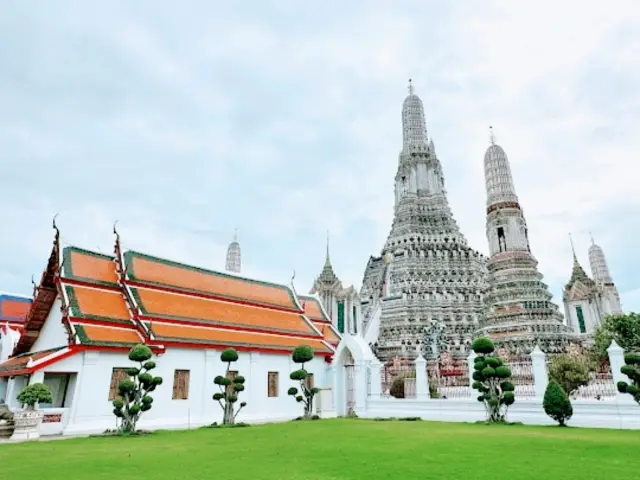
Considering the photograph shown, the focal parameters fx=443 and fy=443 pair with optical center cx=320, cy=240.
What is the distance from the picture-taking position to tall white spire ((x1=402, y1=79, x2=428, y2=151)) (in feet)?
175

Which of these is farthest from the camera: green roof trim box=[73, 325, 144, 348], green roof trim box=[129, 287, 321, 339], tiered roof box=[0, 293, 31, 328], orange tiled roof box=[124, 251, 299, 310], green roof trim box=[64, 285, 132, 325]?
tiered roof box=[0, 293, 31, 328]

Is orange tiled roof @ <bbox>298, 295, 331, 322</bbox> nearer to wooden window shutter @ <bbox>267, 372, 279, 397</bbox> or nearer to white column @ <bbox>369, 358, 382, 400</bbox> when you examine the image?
wooden window shutter @ <bbox>267, 372, 279, 397</bbox>

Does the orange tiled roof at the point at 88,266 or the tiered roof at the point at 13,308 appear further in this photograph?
the tiered roof at the point at 13,308

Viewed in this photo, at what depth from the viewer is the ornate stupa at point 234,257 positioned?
2286 inches

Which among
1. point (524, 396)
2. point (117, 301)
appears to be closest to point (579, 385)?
point (524, 396)

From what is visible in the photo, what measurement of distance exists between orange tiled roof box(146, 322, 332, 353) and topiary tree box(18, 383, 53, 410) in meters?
→ 3.81

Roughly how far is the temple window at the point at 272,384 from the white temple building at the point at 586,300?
40.8 meters

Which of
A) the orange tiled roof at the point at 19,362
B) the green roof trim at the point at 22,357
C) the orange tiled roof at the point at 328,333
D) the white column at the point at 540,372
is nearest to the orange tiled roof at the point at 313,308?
the orange tiled roof at the point at 328,333

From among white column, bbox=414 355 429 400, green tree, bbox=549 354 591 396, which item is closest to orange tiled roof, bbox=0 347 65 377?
white column, bbox=414 355 429 400

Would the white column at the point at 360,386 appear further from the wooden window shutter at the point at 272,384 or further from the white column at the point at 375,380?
the wooden window shutter at the point at 272,384

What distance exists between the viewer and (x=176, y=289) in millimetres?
18438

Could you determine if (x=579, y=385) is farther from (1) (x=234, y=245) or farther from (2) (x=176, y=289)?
(1) (x=234, y=245)

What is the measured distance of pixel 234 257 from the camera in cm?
5900

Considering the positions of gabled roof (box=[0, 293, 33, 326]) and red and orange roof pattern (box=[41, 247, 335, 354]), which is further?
gabled roof (box=[0, 293, 33, 326])
